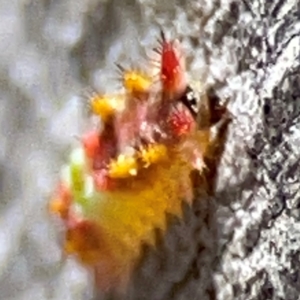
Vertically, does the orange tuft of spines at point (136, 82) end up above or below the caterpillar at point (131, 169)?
above

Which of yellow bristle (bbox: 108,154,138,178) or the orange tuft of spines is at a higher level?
the orange tuft of spines

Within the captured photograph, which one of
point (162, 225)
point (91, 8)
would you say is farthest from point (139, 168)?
point (91, 8)

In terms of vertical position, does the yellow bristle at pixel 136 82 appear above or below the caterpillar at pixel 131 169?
above

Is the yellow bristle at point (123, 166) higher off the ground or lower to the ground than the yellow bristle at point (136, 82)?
lower

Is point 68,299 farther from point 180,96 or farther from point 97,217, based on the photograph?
point 180,96

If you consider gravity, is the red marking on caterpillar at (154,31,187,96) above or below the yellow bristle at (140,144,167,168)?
above

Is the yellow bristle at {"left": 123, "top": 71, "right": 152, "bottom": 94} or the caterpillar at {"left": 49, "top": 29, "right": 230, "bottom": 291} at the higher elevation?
the yellow bristle at {"left": 123, "top": 71, "right": 152, "bottom": 94}

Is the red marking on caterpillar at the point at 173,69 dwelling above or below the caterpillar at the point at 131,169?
above

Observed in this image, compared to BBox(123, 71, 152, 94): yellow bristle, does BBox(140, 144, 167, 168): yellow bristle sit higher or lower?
lower
